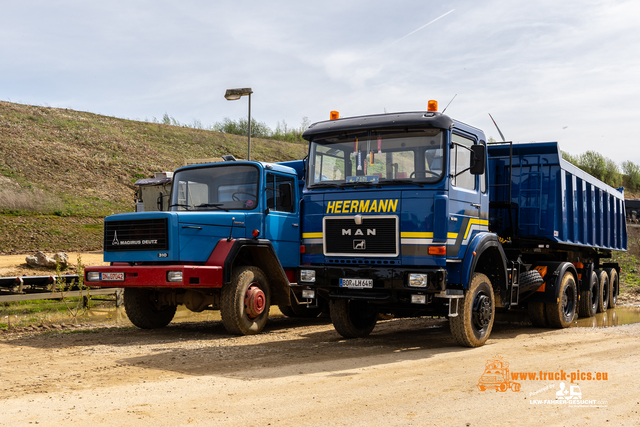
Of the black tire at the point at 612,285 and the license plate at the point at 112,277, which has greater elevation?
the license plate at the point at 112,277

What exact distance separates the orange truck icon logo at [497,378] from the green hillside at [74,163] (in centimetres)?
2182

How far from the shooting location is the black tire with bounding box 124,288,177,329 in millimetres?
10602

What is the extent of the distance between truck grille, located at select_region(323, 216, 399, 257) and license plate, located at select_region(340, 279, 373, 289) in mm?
364

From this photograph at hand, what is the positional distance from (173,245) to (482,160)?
4.85 metres

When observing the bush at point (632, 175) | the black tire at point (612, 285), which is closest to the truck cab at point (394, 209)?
the black tire at point (612, 285)

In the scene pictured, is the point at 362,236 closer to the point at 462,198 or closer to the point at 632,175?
the point at 462,198

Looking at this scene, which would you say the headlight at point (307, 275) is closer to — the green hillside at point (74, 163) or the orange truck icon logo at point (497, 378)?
the orange truck icon logo at point (497, 378)

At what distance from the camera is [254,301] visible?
9.92 m

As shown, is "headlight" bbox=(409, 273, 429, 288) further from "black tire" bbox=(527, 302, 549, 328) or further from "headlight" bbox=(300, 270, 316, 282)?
"black tire" bbox=(527, 302, 549, 328)

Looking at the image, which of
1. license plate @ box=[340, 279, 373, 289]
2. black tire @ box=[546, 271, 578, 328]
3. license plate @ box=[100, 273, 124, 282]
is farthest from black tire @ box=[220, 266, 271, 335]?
black tire @ box=[546, 271, 578, 328]

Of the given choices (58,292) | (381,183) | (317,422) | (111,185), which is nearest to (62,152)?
(111,185)

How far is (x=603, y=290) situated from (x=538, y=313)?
13.5ft

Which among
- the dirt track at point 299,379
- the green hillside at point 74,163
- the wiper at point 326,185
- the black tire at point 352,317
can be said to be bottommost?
the dirt track at point 299,379

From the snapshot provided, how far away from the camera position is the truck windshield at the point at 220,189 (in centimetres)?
1022
